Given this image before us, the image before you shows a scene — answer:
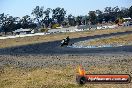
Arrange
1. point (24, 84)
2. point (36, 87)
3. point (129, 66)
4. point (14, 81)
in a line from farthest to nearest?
1. point (129, 66)
2. point (14, 81)
3. point (24, 84)
4. point (36, 87)

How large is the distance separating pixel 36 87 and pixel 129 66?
23.4 ft

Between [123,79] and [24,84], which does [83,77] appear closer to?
[123,79]

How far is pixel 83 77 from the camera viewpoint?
366 inches

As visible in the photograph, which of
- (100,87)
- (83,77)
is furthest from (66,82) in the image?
(83,77)

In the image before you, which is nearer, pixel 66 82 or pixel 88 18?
pixel 66 82

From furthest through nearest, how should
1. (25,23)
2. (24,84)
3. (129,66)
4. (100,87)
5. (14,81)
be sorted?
(25,23), (129,66), (14,81), (24,84), (100,87)

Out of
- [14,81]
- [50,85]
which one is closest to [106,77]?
[50,85]

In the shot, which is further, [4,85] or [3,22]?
[3,22]

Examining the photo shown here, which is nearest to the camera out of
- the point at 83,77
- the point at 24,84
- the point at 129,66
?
the point at 83,77

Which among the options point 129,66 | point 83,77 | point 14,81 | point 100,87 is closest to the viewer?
point 83,77

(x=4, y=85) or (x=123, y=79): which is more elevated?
(x=123, y=79)

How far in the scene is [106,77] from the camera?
8484mm

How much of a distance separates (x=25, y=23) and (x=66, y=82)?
17683 cm

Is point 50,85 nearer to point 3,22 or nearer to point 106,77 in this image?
point 106,77
